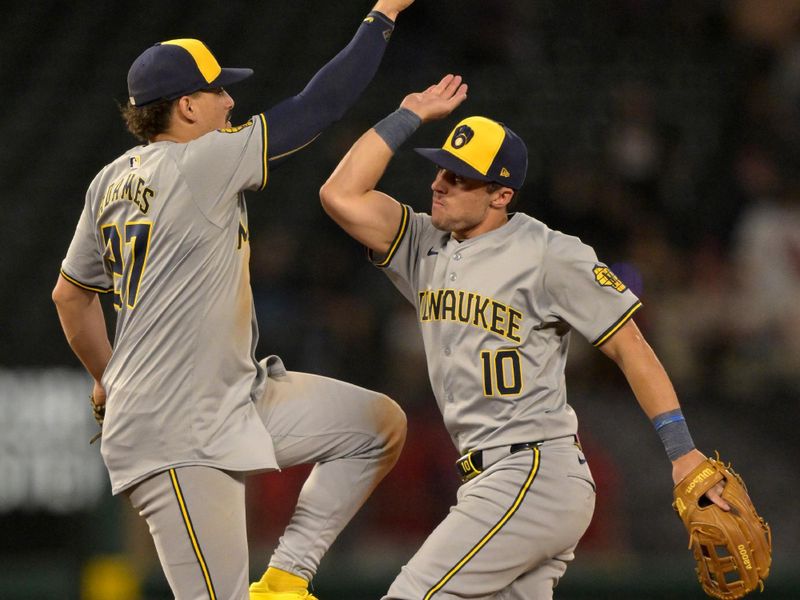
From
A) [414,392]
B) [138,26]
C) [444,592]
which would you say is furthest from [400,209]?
[138,26]

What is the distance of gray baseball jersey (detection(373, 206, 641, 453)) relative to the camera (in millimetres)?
3705

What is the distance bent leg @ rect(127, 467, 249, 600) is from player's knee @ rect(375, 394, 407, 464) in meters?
0.55

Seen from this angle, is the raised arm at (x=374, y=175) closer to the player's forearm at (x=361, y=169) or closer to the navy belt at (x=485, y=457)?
Result: the player's forearm at (x=361, y=169)

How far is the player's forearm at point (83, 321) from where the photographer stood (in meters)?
3.88

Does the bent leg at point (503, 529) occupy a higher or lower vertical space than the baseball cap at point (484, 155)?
lower

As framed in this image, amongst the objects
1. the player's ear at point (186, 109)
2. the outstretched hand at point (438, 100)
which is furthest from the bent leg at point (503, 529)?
the player's ear at point (186, 109)

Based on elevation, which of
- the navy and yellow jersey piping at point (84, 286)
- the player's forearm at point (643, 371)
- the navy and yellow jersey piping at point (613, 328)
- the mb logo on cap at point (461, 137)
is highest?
the mb logo on cap at point (461, 137)

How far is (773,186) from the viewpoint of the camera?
7.57m

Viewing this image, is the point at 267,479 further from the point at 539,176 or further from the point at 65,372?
the point at 539,176

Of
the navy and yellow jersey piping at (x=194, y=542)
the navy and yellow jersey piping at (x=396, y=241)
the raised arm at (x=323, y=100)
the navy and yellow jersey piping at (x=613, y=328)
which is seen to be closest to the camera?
the navy and yellow jersey piping at (x=194, y=542)

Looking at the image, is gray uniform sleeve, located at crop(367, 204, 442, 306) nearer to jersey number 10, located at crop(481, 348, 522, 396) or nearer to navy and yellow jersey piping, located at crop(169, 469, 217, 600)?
jersey number 10, located at crop(481, 348, 522, 396)

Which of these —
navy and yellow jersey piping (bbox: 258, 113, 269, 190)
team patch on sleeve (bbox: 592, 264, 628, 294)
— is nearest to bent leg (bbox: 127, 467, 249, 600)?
navy and yellow jersey piping (bbox: 258, 113, 269, 190)

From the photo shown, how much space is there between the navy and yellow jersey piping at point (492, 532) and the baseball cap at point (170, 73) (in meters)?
1.35

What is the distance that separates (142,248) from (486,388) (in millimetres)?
1003
